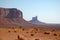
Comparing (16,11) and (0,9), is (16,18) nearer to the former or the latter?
(16,11)

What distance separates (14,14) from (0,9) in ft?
74.9

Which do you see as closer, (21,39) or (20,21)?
(21,39)

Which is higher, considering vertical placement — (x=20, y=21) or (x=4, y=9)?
Answer: (x=4, y=9)

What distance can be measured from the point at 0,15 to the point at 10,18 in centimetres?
1731

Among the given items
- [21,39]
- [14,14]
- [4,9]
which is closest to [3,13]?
[4,9]

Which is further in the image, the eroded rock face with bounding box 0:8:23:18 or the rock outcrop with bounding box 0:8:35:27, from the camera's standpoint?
the rock outcrop with bounding box 0:8:35:27

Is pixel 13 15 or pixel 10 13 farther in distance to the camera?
pixel 13 15

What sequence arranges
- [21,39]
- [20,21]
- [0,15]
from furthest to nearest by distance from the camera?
[20,21], [0,15], [21,39]

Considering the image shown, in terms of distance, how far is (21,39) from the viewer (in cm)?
1577

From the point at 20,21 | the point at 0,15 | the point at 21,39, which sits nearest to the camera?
the point at 21,39

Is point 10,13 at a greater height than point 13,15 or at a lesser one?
greater

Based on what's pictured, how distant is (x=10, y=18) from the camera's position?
168875mm

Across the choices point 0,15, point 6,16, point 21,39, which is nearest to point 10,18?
point 6,16

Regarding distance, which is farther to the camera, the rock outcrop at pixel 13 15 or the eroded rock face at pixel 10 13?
the rock outcrop at pixel 13 15
